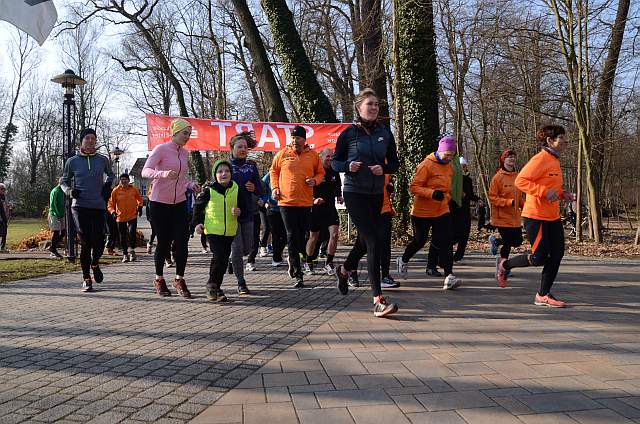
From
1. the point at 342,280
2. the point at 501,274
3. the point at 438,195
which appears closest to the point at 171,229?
the point at 342,280

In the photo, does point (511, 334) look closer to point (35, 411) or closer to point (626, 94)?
point (35, 411)

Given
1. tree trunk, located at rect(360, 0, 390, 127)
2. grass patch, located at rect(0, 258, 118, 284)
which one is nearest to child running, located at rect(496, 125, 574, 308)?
grass patch, located at rect(0, 258, 118, 284)

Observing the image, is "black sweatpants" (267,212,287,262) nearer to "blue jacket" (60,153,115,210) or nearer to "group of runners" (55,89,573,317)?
"group of runners" (55,89,573,317)

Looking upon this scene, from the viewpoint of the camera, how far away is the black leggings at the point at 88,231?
6.80m

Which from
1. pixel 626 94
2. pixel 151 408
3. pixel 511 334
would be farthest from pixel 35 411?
pixel 626 94

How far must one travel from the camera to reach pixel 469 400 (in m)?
2.81

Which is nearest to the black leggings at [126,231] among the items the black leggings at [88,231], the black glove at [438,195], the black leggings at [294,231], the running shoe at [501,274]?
the black leggings at [88,231]

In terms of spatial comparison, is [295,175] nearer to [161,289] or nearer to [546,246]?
[161,289]

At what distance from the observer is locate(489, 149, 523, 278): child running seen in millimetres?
7348

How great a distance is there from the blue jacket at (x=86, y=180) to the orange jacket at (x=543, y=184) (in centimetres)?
541

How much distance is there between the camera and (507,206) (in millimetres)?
7348

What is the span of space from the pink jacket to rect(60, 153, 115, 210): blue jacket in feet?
3.81

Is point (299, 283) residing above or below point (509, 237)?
below

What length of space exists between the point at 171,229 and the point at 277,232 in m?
2.81
